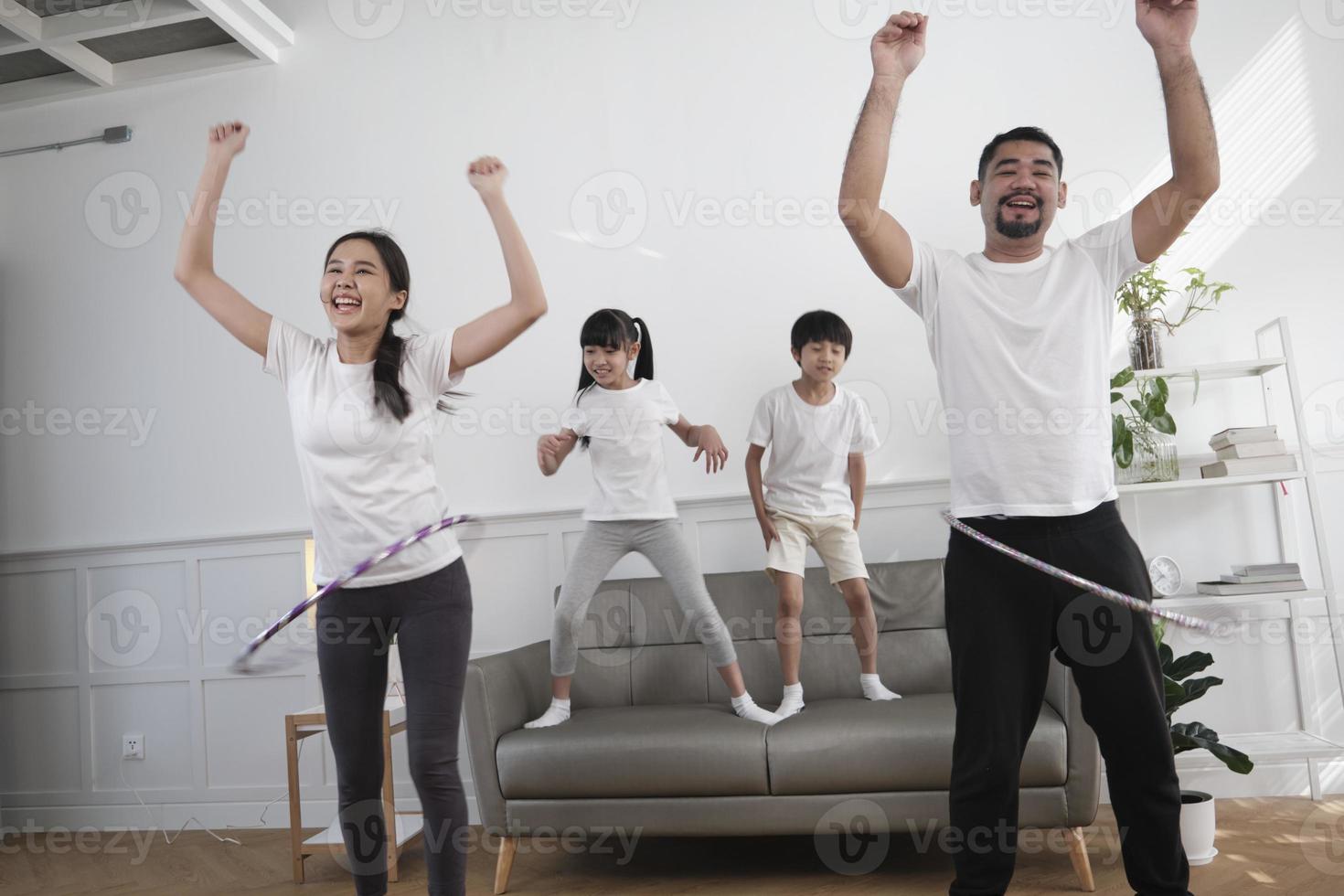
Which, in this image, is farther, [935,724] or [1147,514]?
[1147,514]

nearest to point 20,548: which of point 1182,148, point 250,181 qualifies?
point 250,181

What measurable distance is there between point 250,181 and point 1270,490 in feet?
15.6

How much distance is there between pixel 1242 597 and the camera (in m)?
3.65

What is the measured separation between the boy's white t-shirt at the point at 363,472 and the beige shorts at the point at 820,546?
71.2 inches

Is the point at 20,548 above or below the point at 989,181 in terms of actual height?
below

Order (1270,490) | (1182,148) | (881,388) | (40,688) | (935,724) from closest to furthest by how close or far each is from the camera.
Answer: (1182,148), (935,724), (1270,490), (881,388), (40,688)

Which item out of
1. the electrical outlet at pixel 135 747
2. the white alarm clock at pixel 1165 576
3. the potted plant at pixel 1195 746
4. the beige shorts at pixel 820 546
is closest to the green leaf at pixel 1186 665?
the potted plant at pixel 1195 746

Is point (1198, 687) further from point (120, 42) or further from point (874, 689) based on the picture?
point (120, 42)

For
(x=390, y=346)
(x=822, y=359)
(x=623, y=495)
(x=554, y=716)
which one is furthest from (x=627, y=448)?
(x=390, y=346)

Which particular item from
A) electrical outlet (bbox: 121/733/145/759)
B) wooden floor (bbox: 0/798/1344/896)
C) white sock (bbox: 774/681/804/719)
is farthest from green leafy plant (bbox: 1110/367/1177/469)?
electrical outlet (bbox: 121/733/145/759)

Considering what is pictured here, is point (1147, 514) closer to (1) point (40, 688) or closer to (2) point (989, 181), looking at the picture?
(2) point (989, 181)

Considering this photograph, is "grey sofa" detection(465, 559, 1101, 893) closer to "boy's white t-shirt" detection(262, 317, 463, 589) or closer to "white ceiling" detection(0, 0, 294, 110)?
"boy's white t-shirt" detection(262, 317, 463, 589)

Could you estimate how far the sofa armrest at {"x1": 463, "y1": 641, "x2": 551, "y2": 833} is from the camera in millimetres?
3299

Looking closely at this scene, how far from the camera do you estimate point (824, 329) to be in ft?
12.5
